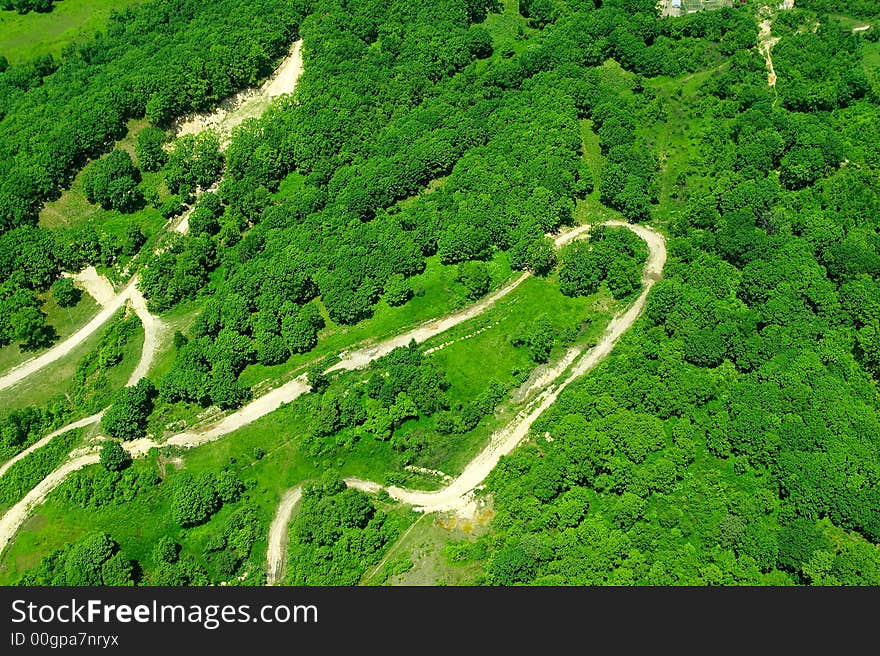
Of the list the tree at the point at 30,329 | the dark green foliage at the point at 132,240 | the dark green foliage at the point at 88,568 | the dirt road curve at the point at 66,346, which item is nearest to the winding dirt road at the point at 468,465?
the dark green foliage at the point at 88,568

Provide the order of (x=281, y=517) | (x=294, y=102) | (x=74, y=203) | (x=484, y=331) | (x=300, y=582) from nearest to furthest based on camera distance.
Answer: (x=300, y=582), (x=281, y=517), (x=484, y=331), (x=74, y=203), (x=294, y=102)

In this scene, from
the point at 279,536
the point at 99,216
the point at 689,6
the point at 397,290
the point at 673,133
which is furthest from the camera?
the point at 689,6

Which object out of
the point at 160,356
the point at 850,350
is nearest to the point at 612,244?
the point at 850,350

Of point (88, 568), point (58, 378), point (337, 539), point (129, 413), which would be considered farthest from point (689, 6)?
point (88, 568)

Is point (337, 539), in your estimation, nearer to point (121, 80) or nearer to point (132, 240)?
point (132, 240)

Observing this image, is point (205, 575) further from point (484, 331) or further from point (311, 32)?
point (311, 32)

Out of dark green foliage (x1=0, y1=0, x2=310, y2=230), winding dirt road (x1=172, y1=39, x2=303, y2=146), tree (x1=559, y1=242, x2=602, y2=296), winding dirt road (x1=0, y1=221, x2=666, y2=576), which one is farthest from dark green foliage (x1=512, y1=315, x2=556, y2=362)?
dark green foliage (x1=0, y1=0, x2=310, y2=230)

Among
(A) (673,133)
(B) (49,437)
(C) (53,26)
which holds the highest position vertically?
(C) (53,26)
